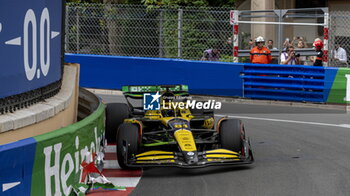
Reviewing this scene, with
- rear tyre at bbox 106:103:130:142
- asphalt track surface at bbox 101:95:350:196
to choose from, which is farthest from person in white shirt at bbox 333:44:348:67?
rear tyre at bbox 106:103:130:142

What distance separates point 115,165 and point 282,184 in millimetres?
2574

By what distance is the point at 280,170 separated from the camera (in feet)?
34.9

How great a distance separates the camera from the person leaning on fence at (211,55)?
2041cm

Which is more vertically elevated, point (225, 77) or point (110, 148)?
point (225, 77)

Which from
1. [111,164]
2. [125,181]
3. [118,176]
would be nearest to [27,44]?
[125,181]

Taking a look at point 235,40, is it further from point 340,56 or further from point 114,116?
point 114,116

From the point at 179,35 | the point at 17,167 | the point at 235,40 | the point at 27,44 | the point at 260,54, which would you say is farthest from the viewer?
the point at 179,35

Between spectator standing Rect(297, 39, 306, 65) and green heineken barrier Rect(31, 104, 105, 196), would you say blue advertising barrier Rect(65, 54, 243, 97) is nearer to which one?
spectator standing Rect(297, 39, 306, 65)

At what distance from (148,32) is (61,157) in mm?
13422

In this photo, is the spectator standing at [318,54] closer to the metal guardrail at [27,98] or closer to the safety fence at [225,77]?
the safety fence at [225,77]

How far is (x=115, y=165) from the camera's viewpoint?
1109 cm

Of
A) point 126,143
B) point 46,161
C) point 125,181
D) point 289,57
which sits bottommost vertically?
point 125,181

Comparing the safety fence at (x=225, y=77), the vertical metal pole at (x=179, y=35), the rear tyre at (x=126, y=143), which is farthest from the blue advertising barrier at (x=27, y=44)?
the vertical metal pole at (x=179, y=35)

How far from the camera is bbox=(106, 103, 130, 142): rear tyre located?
503 inches
